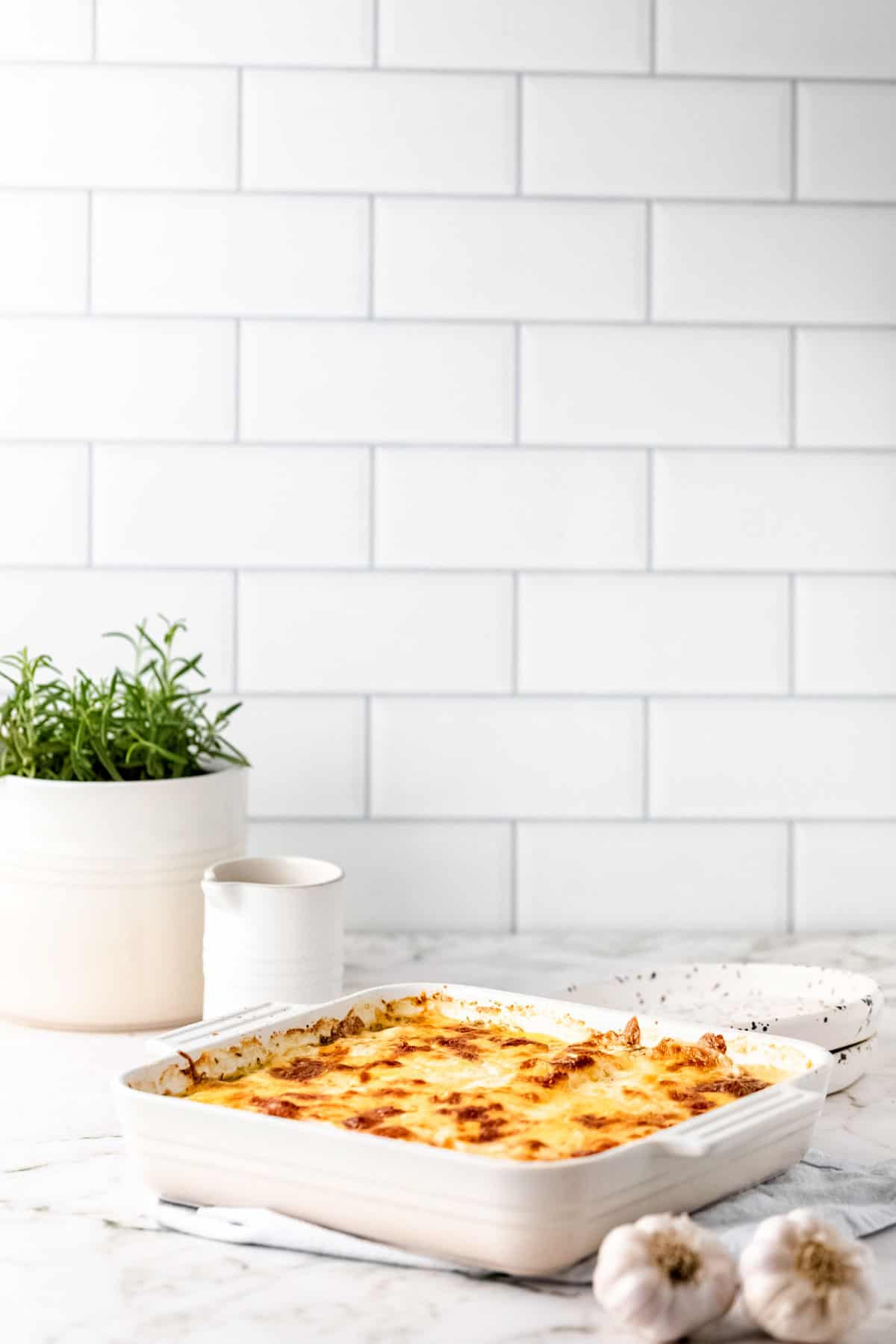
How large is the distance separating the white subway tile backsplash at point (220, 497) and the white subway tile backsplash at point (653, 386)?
0.59ft

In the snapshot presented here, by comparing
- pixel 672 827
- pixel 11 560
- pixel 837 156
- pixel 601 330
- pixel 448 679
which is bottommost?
pixel 672 827

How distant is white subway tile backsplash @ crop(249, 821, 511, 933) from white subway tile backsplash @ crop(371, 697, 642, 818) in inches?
0.9

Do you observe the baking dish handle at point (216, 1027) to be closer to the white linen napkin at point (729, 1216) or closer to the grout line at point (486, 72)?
the white linen napkin at point (729, 1216)

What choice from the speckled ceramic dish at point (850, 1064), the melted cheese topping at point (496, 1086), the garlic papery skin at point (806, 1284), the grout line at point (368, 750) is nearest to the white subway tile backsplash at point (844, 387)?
the grout line at point (368, 750)

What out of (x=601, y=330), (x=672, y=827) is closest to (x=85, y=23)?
(x=601, y=330)

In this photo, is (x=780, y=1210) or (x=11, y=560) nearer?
(x=780, y=1210)

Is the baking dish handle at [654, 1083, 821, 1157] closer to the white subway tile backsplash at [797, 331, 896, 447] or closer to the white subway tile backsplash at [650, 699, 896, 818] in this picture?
the white subway tile backsplash at [650, 699, 896, 818]

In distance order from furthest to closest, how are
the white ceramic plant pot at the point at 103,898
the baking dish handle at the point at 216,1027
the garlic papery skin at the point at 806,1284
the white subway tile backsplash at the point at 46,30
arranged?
the white subway tile backsplash at the point at 46,30 < the white ceramic plant pot at the point at 103,898 < the baking dish handle at the point at 216,1027 < the garlic papery skin at the point at 806,1284

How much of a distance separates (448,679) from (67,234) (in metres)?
0.52

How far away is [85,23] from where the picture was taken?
133cm

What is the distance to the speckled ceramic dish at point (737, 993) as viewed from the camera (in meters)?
1.00

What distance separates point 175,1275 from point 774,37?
3.82ft

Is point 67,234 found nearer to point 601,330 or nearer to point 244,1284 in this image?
point 601,330

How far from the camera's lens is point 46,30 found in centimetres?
133
